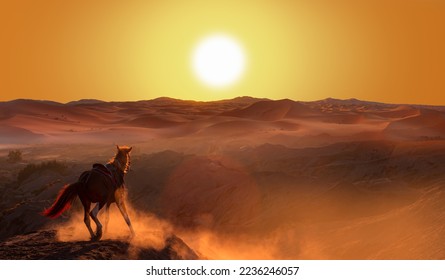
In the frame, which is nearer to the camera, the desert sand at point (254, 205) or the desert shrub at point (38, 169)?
the desert sand at point (254, 205)

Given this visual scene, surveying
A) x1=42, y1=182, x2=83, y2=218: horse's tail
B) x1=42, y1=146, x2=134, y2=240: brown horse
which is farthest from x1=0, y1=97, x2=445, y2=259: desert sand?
x1=42, y1=182, x2=83, y2=218: horse's tail

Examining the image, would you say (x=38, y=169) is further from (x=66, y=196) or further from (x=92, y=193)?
(x=92, y=193)

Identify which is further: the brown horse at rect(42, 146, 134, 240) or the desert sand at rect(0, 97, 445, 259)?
the desert sand at rect(0, 97, 445, 259)

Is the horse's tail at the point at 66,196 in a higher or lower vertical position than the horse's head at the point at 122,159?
lower

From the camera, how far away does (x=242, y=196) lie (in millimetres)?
23234

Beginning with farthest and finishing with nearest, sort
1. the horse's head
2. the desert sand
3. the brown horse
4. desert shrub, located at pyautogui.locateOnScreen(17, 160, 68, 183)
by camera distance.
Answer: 1. desert shrub, located at pyautogui.locateOnScreen(17, 160, 68, 183)
2. the desert sand
3. the horse's head
4. the brown horse

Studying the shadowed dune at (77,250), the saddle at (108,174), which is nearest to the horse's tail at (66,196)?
the saddle at (108,174)

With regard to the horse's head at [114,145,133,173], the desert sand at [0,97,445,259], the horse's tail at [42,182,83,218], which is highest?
the horse's head at [114,145,133,173]

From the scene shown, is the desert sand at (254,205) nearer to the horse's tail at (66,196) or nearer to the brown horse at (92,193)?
the brown horse at (92,193)

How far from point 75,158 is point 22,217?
14.6 meters

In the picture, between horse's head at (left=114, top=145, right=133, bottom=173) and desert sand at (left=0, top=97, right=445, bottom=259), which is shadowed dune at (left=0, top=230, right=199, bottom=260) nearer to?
desert sand at (left=0, top=97, right=445, bottom=259)

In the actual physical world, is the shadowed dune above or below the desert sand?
above

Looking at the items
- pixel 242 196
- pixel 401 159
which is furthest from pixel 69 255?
pixel 401 159

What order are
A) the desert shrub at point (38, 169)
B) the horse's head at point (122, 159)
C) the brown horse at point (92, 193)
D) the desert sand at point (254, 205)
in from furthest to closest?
the desert shrub at point (38, 169) < the desert sand at point (254, 205) < the horse's head at point (122, 159) < the brown horse at point (92, 193)
